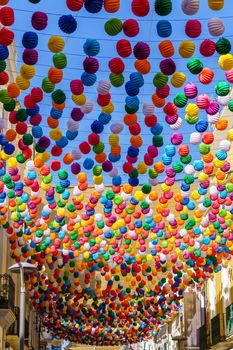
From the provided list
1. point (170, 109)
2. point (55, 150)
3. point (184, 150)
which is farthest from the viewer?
point (184, 150)

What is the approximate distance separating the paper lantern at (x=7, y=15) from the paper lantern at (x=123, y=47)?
131 centimetres

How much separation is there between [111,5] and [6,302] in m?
13.9

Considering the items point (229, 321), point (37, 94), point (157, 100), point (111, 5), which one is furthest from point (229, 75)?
point (229, 321)

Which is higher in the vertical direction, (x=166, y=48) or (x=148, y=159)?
(x=166, y=48)

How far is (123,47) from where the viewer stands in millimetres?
8180

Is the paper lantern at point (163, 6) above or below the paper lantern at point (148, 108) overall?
above

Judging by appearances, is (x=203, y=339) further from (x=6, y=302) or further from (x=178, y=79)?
(x=178, y=79)

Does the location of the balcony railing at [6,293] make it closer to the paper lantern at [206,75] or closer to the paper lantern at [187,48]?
the paper lantern at [206,75]

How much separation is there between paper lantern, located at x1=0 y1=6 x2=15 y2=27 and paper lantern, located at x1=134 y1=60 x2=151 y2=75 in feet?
5.53

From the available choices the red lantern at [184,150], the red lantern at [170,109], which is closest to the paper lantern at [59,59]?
the red lantern at [170,109]

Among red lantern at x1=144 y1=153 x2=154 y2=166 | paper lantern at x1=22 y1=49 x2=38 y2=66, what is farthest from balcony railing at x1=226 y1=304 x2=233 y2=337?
paper lantern at x1=22 y1=49 x2=38 y2=66

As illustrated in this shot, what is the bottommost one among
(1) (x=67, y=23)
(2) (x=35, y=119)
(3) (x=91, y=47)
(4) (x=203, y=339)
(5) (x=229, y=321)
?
(4) (x=203, y=339)

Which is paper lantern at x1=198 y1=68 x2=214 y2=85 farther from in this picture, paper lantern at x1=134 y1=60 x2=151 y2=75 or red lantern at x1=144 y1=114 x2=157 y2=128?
red lantern at x1=144 y1=114 x2=157 y2=128

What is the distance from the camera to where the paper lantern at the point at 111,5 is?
7.53 metres
